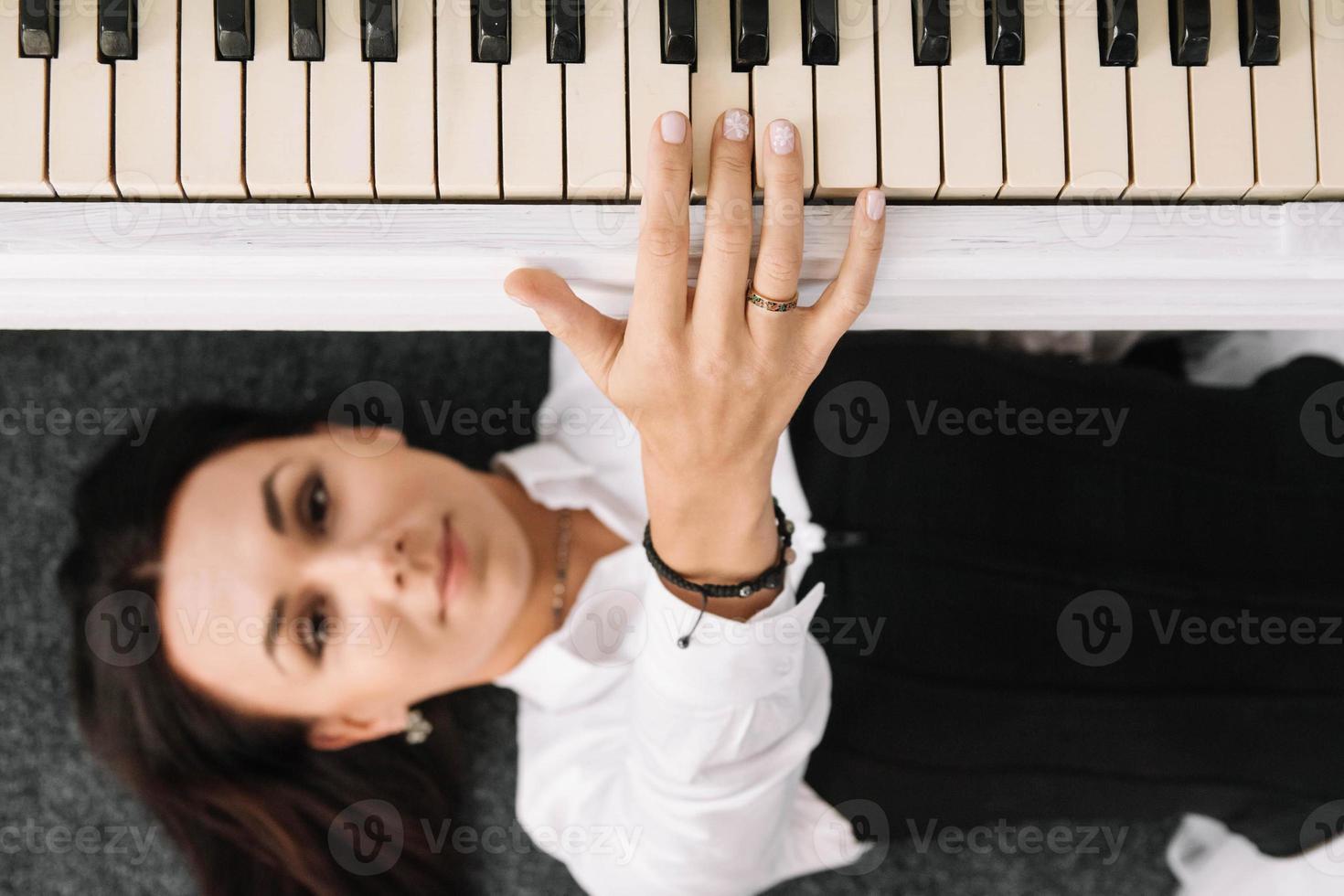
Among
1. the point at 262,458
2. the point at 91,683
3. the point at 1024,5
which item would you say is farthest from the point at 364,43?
the point at 91,683

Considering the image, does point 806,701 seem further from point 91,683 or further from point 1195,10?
point 91,683

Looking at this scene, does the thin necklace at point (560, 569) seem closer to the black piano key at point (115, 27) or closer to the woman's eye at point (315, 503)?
the woman's eye at point (315, 503)

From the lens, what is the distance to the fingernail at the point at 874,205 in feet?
1.63

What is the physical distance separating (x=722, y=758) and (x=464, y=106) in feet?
1.81

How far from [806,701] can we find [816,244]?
49 centimetres

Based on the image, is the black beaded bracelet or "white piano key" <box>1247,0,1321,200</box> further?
the black beaded bracelet

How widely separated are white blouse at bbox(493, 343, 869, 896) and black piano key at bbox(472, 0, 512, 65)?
0.39 m

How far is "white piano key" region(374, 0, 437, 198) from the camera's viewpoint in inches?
19.7

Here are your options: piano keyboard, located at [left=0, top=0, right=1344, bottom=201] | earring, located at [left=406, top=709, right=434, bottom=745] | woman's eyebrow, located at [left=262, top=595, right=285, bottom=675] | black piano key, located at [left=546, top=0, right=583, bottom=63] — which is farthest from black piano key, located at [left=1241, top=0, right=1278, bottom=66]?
earring, located at [left=406, top=709, right=434, bottom=745]

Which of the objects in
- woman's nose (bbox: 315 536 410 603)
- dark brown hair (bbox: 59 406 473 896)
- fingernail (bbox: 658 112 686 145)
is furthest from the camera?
A: dark brown hair (bbox: 59 406 473 896)

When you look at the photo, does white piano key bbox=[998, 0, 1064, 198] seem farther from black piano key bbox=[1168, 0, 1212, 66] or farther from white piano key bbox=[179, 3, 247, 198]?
white piano key bbox=[179, 3, 247, 198]

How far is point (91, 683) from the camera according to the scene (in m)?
1.07

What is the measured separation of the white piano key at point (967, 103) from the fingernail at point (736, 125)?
10cm

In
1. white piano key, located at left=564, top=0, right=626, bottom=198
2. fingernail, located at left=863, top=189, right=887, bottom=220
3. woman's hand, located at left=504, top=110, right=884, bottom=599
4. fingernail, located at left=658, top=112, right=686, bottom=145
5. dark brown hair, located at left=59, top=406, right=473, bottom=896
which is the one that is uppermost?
white piano key, located at left=564, top=0, right=626, bottom=198
